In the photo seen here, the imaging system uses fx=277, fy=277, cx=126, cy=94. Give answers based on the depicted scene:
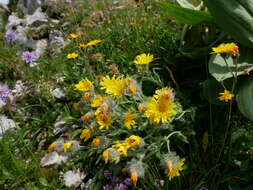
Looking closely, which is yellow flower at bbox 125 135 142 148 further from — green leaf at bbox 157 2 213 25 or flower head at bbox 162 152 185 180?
green leaf at bbox 157 2 213 25

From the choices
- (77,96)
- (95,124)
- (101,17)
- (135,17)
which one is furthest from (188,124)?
(101,17)

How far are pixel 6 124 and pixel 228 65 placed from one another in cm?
217

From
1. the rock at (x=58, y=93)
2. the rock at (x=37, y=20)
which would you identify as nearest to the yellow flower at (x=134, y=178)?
the rock at (x=58, y=93)

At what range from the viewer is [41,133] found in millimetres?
2725

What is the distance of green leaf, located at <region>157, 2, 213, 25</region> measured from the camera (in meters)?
2.16

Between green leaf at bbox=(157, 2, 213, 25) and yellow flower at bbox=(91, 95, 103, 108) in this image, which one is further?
green leaf at bbox=(157, 2, 213, 25)

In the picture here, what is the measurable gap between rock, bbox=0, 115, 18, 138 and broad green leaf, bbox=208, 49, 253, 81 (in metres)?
1.96

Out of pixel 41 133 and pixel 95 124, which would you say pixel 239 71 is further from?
pixel 41 133

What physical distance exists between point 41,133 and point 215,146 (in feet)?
5.40

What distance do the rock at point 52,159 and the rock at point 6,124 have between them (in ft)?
1.83

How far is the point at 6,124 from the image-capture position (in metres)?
2.79

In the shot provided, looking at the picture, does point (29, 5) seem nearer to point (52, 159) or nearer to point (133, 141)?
point (52, 159)

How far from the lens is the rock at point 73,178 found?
7.14 ft

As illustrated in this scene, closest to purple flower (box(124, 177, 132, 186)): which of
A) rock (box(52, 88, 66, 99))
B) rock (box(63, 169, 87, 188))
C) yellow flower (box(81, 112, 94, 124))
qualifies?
rock (box(63, 169, 87, 188))
